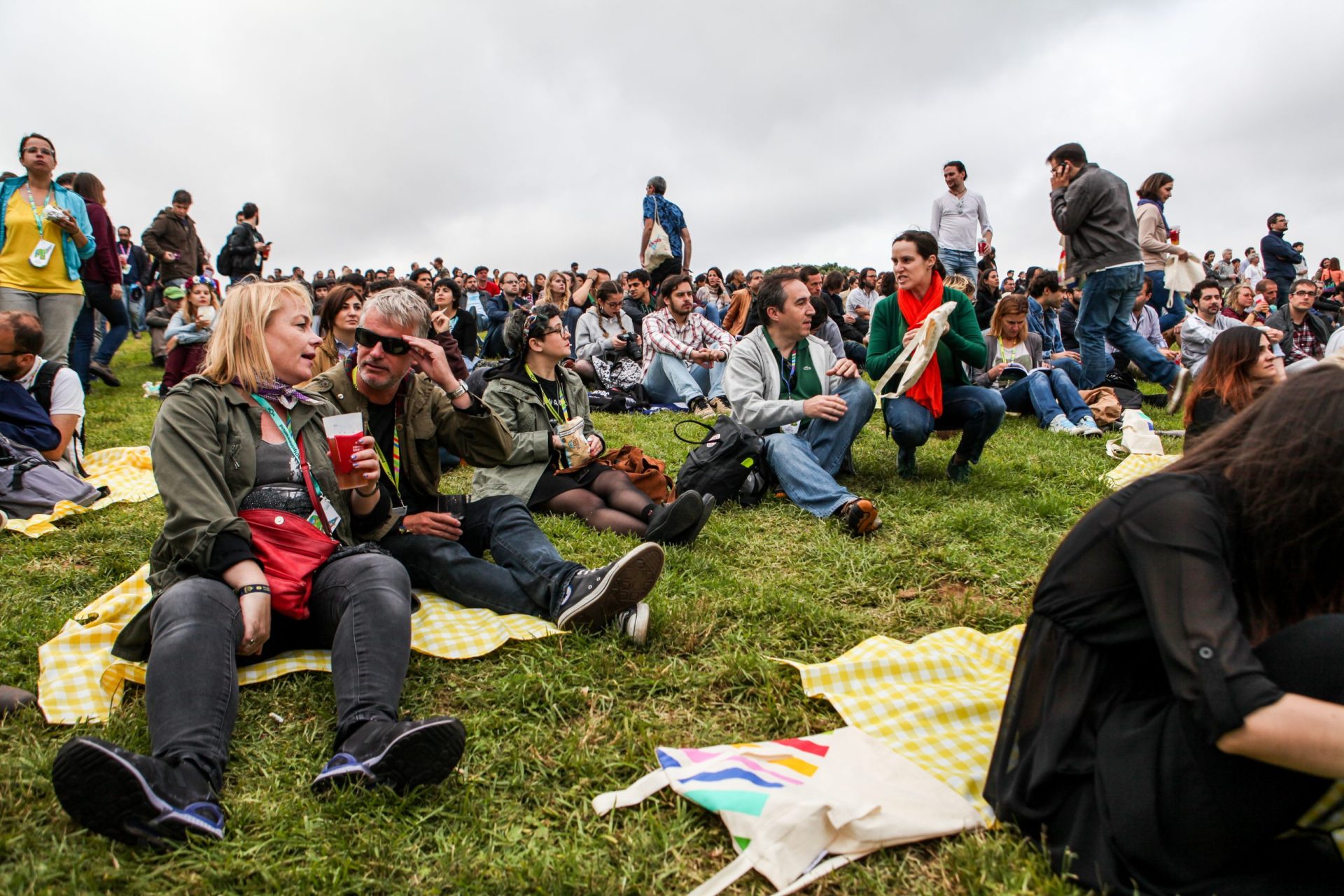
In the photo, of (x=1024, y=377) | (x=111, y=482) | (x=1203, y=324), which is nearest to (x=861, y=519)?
(x=1024, y=377)

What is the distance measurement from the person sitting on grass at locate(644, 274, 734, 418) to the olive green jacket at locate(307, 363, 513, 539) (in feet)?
17.7

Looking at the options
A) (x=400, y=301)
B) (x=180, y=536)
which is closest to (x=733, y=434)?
(x=400, y=301)

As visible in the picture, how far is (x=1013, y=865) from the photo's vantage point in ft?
6.25

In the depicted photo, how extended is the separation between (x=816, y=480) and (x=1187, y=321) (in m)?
7.03

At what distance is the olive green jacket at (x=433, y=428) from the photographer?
12.6ft

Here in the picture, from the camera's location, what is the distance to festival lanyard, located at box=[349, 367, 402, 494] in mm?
3754

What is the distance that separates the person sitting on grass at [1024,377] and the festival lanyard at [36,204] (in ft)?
26.6

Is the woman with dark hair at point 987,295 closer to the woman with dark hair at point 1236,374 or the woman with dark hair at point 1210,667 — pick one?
the woman with dark hair at point 1236,374

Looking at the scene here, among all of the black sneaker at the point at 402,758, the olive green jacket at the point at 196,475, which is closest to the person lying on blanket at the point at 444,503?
the olive green jacket at the point at 196,475

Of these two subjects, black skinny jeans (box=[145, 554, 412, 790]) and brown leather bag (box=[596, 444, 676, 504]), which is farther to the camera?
brown leather bag (box=[596, 444, 676, 504])

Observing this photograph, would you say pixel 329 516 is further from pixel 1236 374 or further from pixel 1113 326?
pixel 1113 326

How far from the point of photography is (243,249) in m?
11.9

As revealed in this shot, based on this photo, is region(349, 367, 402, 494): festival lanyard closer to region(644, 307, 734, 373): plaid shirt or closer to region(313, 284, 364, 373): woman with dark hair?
region(313, 284, 364, 373): woman with dark hair

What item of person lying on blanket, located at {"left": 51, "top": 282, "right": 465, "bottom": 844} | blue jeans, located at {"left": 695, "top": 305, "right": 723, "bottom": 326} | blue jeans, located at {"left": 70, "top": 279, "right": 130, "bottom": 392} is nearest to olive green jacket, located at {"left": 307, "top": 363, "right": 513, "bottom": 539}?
person lying on blanket, located at {"left": 51, "top": 282, "right": 465, "bottom": 844}
